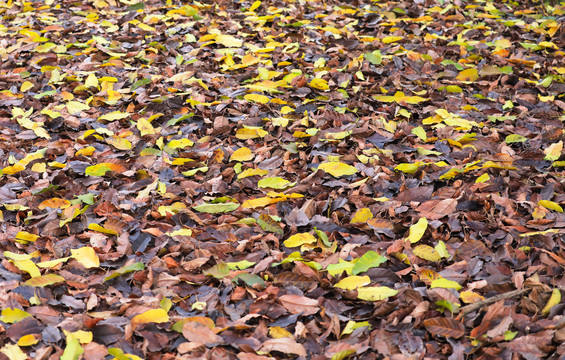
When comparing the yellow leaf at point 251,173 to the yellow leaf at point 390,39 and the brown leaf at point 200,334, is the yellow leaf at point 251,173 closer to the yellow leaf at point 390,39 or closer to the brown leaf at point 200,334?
the brown leaf at point 200,334

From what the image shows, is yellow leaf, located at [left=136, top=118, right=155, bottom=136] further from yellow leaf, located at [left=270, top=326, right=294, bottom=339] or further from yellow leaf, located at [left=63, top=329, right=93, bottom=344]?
yellow leaf, located at [left=270, top=326, right=294, bottom=339]

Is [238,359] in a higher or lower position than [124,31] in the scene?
lower

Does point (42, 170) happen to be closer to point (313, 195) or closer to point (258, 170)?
point (258, 170)

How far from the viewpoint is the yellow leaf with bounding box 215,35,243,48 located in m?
4.11

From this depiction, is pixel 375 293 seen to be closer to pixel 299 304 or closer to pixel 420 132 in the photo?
pixel 299 304

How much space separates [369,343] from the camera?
6.52 ft

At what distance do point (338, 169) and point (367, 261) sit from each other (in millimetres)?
681

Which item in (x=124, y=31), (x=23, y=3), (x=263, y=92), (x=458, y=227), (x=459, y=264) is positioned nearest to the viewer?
(x=459, y=264)

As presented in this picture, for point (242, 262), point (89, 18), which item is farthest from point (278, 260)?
point (89, 18)

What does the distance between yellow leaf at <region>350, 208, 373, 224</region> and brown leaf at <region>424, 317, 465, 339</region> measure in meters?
0.65

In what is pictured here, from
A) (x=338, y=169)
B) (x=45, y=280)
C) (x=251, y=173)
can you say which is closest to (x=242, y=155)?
(x=251, y=173)

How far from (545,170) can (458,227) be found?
29.0 inches

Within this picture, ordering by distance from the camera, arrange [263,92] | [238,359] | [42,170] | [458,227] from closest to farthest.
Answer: [238,359]
[458,227]
[42,170]
[263,92]

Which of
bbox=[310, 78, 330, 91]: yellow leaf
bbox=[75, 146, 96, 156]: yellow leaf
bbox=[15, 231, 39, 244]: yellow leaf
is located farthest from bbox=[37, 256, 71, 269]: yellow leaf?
bbox=[310, 78, 330, 91]: yellow leaf
